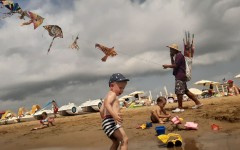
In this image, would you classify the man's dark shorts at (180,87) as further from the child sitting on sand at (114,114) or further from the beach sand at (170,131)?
the child sitting on sand at (114,114)

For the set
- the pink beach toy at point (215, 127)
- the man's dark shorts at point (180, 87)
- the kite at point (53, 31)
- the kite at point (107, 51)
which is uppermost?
the kite at point (53, 31)

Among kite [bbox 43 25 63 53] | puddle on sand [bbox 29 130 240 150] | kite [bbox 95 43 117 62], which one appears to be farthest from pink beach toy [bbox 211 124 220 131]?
kite [bbox 43 25 63 53]

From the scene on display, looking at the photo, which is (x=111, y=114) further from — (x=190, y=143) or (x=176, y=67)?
(x=176, y=67)

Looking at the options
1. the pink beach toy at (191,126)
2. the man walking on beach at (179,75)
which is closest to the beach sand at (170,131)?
the pink beach toy at (191,126)

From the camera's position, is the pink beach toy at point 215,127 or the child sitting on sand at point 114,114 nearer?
the child sitting on sand at point 114,114

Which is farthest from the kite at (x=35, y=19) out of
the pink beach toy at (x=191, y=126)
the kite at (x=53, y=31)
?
the pink beach toy at (x=191, y=126)

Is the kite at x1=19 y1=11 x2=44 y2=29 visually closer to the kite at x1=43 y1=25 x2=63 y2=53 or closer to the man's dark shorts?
the kite at x1=43 y1=25 x2=63 y2=53

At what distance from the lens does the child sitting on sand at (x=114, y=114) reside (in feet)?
14.6

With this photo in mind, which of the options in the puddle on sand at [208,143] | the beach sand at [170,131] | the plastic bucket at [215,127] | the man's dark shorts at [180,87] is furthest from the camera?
the man's dark shorts at [180,87]

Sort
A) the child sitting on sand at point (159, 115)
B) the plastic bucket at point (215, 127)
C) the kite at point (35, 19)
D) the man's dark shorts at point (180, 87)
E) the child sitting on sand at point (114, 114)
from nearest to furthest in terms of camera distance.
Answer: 1. the child sitting on sand at point (114, 114)
2. the plastic bucket at point (215, 127)
3. the child sitting on sand at point (159, 115)
4. the man's dark shorts at point (180, 87)
5. the kite at point (35, 19)

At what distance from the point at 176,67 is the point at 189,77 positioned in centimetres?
50

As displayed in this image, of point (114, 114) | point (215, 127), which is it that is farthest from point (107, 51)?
point (114, 114)

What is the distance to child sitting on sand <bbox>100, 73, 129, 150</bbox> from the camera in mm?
4465

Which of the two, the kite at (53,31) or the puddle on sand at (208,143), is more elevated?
the kite at (53,31)
